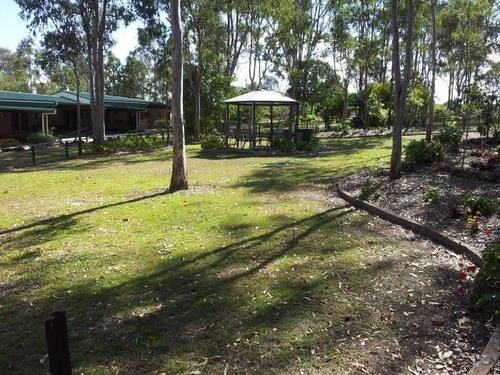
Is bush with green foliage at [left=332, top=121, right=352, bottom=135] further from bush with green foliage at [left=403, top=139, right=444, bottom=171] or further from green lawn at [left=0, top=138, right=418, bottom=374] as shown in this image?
green lawn at [left=0, top=138, right=418, bottom=374]

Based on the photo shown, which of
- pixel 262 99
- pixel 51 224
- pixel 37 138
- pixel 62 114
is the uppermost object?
pixel 62 114

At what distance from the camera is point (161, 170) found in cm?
1405

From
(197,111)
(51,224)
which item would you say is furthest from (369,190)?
(197,111)

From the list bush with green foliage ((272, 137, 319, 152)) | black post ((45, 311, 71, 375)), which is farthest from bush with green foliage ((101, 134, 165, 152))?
→ black post ((45, 311, 71, 375))

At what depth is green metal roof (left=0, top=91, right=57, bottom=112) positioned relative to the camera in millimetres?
25938

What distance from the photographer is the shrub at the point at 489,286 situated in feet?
11.8

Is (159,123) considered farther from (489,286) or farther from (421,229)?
(489,286)

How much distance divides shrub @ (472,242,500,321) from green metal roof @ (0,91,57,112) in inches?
1084

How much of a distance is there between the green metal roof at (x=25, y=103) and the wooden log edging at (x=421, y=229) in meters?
23.9

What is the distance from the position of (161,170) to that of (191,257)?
8.92 m

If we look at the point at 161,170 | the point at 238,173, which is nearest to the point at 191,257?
the point at 238,173

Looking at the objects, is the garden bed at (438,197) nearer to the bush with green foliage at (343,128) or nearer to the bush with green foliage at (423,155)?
the bush with green foliage at (423,155)

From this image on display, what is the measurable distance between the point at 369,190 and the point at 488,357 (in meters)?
5.68

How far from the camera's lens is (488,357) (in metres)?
3.02
